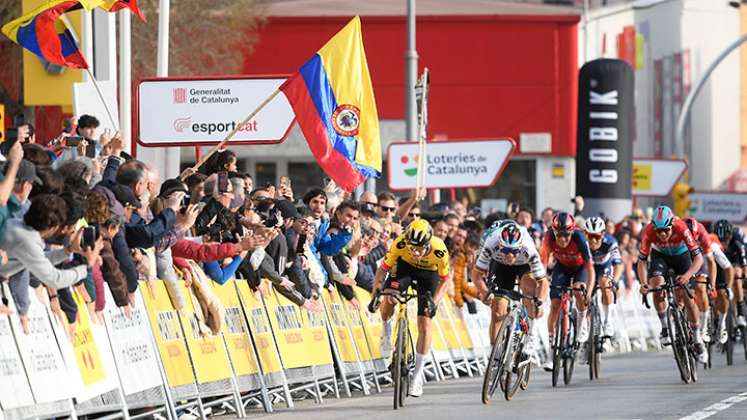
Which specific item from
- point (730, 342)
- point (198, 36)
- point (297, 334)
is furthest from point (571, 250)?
point (198, 36)

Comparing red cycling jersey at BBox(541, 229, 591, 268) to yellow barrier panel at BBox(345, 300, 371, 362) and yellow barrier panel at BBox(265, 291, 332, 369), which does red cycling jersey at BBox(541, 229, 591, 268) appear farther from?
yellow barrier panel at BBox(265, 291, 332, 369)

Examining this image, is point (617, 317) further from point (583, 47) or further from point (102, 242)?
point (583, 47)

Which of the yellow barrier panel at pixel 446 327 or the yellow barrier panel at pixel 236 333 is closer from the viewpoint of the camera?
the yellow barrier panel at pixel 236 333

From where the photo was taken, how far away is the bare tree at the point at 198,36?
39.1 meters

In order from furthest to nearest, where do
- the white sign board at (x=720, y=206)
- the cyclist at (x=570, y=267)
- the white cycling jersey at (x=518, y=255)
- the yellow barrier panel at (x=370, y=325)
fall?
the white sign board at (x=720, y=206)
the cyclist at (x=570, y=267)
the yellow barrier panel at (x=370, y=325)
the white cycling jersey at (x=518, y=255)

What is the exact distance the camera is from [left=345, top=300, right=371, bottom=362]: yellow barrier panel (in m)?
18.8

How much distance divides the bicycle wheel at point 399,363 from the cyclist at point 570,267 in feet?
Answer: 11.8

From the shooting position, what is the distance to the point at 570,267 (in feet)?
67.5

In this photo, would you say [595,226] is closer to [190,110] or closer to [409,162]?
[190,110]

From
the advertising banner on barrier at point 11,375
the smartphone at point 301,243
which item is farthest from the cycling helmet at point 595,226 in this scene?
the advertising banner on barrier at point 11,375

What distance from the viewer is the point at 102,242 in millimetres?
12633

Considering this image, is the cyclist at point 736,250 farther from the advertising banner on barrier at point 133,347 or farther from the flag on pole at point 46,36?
the advertising banner on barrier at point 133,347

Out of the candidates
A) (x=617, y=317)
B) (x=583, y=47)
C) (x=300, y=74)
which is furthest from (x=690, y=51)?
(x=300, y=74)

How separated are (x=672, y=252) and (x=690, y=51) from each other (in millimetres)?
62869
